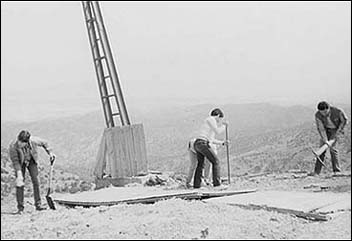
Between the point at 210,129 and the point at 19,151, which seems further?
the point at 210,129

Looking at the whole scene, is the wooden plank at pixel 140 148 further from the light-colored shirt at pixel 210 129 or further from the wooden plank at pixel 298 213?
the wooden plank at pixel 298 213

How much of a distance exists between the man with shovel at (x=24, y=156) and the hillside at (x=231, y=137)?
7.32m

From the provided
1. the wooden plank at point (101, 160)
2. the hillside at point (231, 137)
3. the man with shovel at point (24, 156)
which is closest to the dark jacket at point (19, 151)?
the man with shovel at point (24, 156)

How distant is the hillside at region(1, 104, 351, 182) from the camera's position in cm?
1911

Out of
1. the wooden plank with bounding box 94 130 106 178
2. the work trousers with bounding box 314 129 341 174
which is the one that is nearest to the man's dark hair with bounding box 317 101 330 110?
the work trousers with bounding box 314 129 341 174

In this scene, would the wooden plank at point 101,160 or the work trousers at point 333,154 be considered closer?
the work trousers at point 333,154

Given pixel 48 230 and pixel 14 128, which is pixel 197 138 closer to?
pixel 48 230

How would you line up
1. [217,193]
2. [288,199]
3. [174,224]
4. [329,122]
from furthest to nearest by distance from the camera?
[329,122]
[217,193]
[288,199]
[174,224]

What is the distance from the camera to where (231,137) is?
2231 centimetres

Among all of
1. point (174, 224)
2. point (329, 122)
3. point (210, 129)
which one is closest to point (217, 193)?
point (210, 129)

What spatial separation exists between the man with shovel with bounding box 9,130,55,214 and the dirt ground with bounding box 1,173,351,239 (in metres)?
1.14

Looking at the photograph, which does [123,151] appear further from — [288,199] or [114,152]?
[288,199]

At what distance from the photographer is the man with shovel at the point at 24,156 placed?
990cm

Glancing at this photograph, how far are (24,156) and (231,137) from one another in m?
12.9
